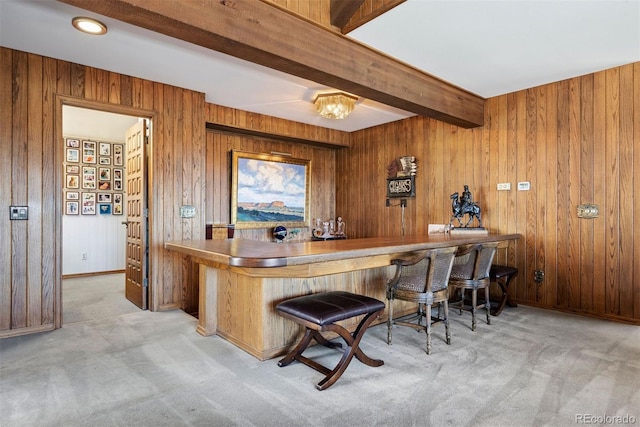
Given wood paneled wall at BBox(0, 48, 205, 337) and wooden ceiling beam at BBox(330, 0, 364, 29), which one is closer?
wooden ceiling beam at BBox(330, 0, 364, 29)

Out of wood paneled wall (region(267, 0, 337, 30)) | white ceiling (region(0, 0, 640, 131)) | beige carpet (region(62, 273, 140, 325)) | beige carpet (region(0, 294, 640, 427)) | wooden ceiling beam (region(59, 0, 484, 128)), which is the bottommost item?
beige carpet (region(62, 273, 140, 325))

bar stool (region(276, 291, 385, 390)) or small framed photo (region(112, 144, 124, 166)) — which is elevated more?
small framed photo (region(112, 144, 124, 166))

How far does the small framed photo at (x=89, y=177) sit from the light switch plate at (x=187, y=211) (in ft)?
10.9

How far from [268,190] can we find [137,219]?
2.05 m

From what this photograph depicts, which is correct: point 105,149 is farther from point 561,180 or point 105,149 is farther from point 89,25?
point 561,180

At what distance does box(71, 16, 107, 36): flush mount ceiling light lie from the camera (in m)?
2.56

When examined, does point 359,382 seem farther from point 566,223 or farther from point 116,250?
point 116,250

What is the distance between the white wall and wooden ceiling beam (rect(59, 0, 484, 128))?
433cm

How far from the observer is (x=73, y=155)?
604 cm

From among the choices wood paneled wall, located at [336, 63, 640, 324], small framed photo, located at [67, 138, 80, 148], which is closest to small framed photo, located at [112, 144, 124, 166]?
small framed photo, located at [67, 138, 80, 148]

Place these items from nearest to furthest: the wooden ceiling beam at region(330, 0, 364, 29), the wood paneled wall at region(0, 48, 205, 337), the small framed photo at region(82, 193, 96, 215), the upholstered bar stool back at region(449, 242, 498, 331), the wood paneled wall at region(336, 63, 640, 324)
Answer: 1. the wooden ceiling beam at region(330, 0, 364, 29)
2. the wood paneled wall at region(0, 48, 205, 337)
3. the upholstered bar stool back at region(449, 242, 498, 331)
4. the wood paneled wall at region(336, 63, 640, 324)
5. the small framed photo at region(82, 193, 96, 215)

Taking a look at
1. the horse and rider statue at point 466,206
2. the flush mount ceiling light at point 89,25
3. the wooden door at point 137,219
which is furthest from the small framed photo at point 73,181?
the horse and rider statue at point 466,206

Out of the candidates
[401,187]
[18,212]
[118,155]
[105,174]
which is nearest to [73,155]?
[105,174]

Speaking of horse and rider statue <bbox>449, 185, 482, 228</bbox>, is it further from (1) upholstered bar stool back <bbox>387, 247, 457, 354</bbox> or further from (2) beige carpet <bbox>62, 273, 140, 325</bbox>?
(2) beige carpet <bbox>62, 273, 140, 325</bbox>
